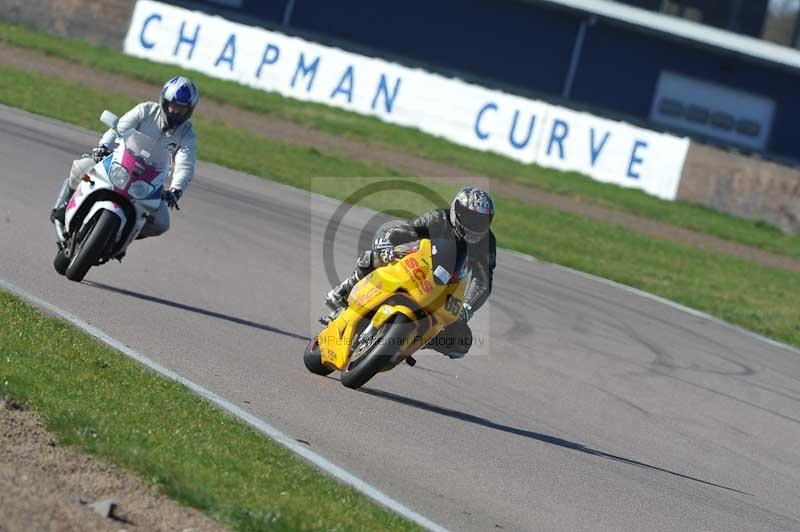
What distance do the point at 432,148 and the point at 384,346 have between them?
60.2 ft

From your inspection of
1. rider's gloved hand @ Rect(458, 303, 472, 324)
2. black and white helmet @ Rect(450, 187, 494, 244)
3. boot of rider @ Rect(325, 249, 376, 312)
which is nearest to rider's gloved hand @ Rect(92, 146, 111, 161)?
boot of rider @ Rect(325, 249, 376, 312)

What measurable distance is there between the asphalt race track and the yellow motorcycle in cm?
27

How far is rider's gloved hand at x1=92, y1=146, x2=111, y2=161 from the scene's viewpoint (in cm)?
1091

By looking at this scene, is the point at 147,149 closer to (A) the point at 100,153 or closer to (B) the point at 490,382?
(A) the point at 100,153

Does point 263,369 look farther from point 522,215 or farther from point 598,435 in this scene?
point 522,215

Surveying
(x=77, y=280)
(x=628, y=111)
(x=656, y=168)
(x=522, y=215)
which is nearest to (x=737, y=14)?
(x=628, y=111)

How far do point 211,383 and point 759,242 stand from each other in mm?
18472

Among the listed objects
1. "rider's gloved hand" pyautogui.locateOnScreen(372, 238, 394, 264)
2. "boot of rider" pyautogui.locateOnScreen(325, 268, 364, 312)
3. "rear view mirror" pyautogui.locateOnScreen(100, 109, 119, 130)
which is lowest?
"boot of rider" pyautogui.locateOnScreen(325, 268, 364, 312)

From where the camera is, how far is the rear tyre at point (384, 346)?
343 inches

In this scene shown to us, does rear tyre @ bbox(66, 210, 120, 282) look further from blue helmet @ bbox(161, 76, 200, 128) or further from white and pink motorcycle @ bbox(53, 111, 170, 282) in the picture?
blue helmet @ bbox(161, 76, 200, 128)

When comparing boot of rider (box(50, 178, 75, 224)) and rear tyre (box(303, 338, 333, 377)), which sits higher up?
boot of rider (box(50, 178, 75, 224))

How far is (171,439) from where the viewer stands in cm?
663

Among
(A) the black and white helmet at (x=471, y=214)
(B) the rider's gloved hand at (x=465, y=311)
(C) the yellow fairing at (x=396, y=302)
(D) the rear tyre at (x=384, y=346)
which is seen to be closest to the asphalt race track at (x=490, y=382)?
(D) the rear tyre at (x=384, y=346)

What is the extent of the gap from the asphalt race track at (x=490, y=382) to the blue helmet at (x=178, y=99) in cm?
144
